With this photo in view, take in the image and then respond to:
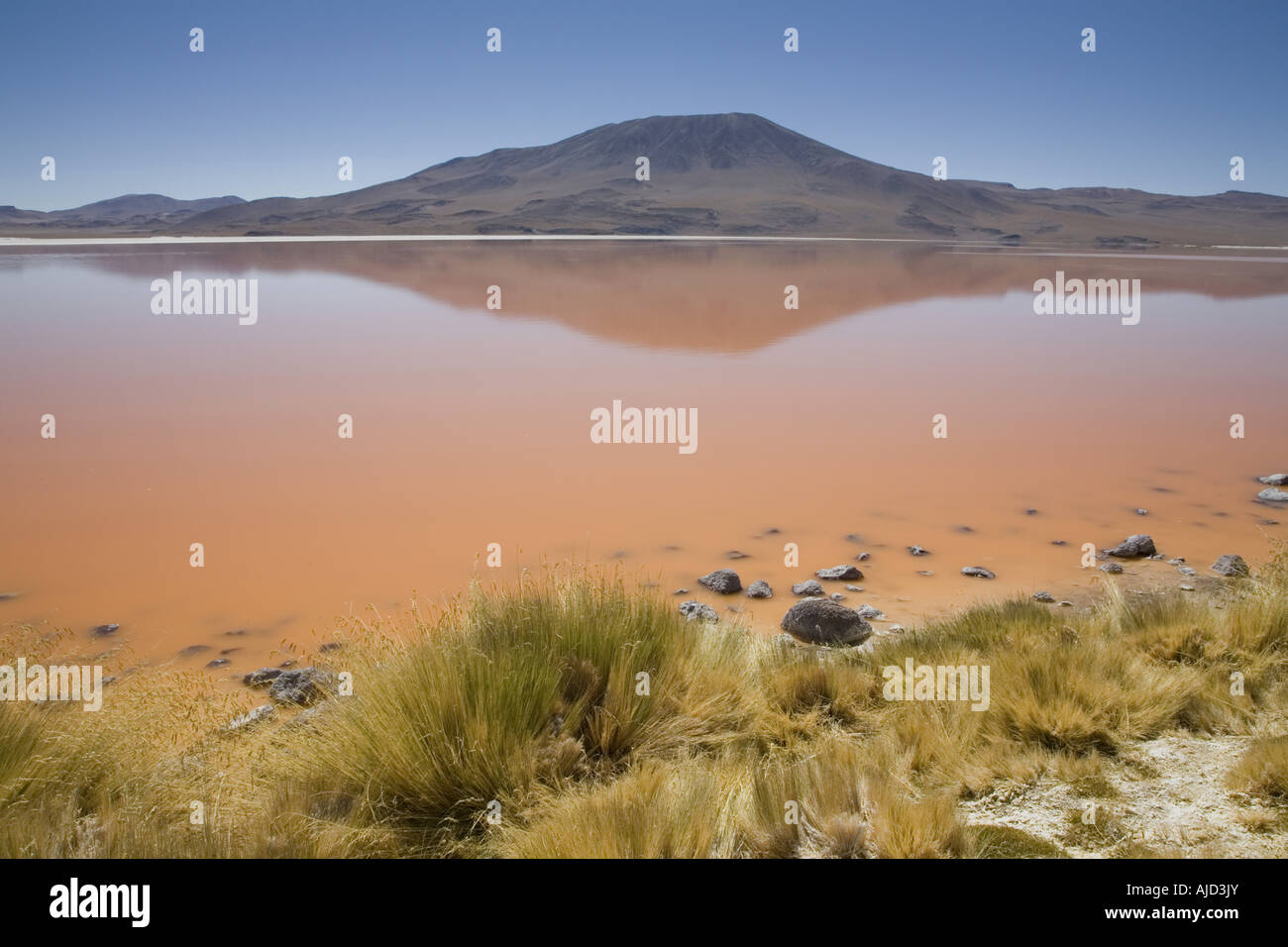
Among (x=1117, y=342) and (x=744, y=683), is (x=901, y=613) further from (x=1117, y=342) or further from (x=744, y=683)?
(x=1117, y=342)

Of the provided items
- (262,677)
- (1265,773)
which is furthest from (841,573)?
(262,677)

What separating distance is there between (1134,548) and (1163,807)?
153 inches

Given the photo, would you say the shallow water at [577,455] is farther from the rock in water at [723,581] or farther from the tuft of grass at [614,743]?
the tuft of grass at [614,743]

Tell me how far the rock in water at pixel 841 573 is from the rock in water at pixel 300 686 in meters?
3.11

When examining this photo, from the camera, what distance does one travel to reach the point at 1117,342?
51.1 feet

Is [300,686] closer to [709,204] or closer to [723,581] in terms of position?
[723,581]

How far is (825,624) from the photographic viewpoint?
4664mm

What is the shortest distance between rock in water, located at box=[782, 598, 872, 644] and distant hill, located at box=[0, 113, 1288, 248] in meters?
68.6

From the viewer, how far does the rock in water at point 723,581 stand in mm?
5352

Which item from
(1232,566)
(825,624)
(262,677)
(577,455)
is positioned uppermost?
(577,455)

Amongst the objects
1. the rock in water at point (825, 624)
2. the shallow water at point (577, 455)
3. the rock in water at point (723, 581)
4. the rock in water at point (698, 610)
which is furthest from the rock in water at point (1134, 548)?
the rock in water at point (698, 610)

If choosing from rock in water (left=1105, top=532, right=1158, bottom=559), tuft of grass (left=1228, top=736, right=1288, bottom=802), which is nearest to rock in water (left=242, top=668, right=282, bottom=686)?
tuft of grass (left=1228, top=736, right=1288, bottom=802)
